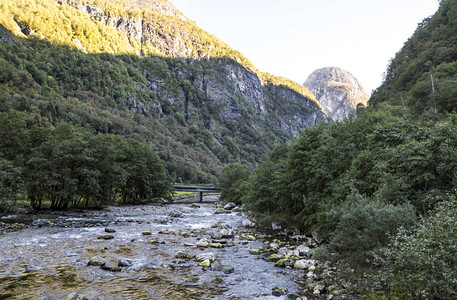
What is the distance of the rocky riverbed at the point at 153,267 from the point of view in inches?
570

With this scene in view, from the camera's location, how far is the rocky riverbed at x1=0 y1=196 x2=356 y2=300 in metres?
14.5

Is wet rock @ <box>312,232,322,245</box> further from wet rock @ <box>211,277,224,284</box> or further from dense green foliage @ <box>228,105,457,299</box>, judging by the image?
wet rock @ <box>211,277,224,284</box>

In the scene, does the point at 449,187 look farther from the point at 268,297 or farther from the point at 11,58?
the point at 11,58

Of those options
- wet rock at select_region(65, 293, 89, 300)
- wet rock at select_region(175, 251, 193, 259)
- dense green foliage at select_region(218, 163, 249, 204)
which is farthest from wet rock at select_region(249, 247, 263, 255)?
dense green foliage at select_region(218, 163, 249, 204)

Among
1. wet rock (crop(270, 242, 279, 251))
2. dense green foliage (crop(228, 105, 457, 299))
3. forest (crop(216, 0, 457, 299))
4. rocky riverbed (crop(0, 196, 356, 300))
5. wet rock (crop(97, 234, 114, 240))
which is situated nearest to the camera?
forest (crop(216, 0, 457, 299))

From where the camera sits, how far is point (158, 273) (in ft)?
58.7

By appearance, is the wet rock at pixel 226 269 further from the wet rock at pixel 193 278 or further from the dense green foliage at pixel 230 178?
the dense green foliage at pixel 230 178

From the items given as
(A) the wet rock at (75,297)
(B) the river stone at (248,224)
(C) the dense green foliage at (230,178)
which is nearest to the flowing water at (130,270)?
(A) the wet rock at (75,297)

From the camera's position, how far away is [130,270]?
59.8 ft

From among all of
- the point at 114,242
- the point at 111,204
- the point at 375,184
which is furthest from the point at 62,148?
the point at 375,184

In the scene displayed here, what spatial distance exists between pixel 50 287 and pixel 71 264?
440 centimetres

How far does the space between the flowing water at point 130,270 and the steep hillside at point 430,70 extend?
47.4 metres

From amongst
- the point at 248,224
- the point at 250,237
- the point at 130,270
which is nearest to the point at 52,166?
the point at 248,224

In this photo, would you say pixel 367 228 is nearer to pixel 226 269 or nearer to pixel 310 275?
pixel 310 275
